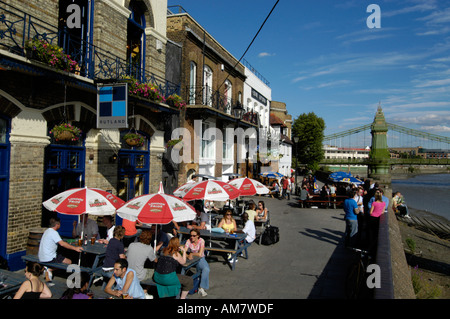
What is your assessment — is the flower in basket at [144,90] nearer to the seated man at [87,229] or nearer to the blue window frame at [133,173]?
the blue window frame at [133,173]

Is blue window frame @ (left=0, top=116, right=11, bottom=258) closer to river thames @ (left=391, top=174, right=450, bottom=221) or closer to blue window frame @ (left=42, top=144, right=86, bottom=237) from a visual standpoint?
blue window frame @ (left=42, top=144, right=86, bottom=237)

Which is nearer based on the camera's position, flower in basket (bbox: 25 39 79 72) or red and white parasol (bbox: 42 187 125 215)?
red and white parasol (bbox: 42 187 125 215)

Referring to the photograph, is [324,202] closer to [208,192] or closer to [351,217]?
[351,217]

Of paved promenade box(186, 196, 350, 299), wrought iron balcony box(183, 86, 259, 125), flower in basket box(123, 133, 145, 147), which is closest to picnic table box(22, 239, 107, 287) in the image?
paved promenade box(186, 196, 350, 299)

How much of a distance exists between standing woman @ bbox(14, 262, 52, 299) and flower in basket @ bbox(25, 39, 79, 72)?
4.73 meters

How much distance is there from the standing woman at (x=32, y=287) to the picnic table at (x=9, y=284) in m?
0.47

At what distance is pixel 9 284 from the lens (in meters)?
5.49

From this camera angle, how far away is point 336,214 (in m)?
17.5

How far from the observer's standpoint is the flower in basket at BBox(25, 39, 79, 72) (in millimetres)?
7172

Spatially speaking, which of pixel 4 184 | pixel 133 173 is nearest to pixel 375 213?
pixel 133 173

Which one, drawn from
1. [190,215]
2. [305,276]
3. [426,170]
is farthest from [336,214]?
[426,170]

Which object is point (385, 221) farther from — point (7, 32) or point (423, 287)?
A: point (7, 32)

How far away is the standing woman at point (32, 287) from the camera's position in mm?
4797

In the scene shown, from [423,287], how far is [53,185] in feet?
35.5
